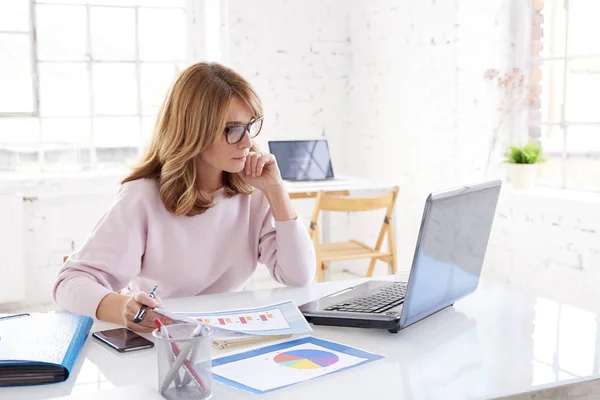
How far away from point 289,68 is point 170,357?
3612 mm

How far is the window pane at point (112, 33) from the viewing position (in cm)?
415

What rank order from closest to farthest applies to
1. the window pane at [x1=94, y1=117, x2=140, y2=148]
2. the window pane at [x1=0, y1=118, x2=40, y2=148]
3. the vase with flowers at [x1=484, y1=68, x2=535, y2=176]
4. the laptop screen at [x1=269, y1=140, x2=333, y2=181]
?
the vase with flowers at [x1=484, y1=68, x2=535, y2=176] < the laptop screen at [x1=269, y1=140, x2=333, y2=181] < the window pane at [x1=0, y1=118, x2=40, y2=148] < the window pane at [x1=94, y1=117, x2=140, y2=148]

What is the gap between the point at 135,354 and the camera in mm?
1252

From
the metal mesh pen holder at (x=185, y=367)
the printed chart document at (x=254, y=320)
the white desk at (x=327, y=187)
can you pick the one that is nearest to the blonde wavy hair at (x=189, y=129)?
the printed chart document at (x=254, y=320)

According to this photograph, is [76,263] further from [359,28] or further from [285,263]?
[359,28]

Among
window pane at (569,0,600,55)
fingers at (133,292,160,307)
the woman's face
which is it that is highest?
window pane at (569,0,600,55)

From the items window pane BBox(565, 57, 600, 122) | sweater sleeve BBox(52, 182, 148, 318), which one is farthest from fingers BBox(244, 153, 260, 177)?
window pane BBox(565, 57, 600, 122)

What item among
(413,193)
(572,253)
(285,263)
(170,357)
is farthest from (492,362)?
(413,193)

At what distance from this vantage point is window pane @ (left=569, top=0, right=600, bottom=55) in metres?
3.27

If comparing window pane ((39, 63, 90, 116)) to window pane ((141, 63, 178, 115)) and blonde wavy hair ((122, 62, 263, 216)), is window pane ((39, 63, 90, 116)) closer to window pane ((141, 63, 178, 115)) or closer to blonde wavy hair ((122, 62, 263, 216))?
window pane ((141, 63, 178, 115))

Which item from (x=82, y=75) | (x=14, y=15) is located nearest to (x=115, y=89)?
(x=82, y=75)

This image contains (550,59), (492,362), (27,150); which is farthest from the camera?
(27,150)

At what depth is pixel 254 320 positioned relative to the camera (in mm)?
1411

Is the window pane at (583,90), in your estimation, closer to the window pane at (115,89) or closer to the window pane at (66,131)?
the window pane at (115,89)
